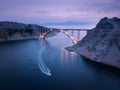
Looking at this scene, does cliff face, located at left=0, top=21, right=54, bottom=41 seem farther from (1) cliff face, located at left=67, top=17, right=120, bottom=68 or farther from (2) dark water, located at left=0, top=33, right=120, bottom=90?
(2) dark water, located at left=0, top=33, right=120, bottom=90

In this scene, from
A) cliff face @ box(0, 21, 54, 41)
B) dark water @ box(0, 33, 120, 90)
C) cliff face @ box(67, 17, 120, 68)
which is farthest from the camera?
cliff face @ box(0, 21, 54, 41)

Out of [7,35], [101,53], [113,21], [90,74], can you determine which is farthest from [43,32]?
[90,74]

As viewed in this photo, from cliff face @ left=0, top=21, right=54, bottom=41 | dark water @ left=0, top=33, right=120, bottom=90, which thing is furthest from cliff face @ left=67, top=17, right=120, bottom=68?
cliff face @ left=0, top=21, right=54, bottom=41

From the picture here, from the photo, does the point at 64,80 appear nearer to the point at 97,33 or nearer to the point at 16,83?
the point at 16,83

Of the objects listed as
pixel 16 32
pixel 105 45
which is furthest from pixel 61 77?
pixel 16 32

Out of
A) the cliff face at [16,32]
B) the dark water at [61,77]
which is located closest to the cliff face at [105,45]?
the dark water at [61,77]

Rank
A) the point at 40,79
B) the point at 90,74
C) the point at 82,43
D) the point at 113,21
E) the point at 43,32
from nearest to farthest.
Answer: the point at 40,79 → the point at 90,74 → the point at 113,21 → the point at 82,43 → the point at 43,32

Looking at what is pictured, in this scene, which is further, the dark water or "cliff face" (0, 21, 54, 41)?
"cliff face" (0, 21, 54, 41)

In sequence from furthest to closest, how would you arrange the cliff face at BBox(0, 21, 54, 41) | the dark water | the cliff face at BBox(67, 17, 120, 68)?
the cliff face at BBox(0, 21, 54, 41), the cliff face at BBox(67, 17, 120, 68), the dark water

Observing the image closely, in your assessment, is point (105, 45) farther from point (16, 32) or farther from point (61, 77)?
point (16, 32)
